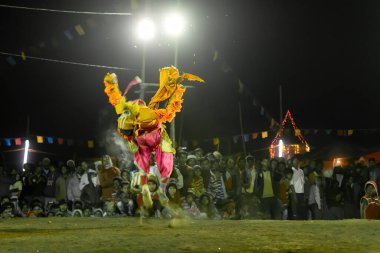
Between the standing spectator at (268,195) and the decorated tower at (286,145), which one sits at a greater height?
the decorated tower at (286,145)

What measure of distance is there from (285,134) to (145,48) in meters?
9.97

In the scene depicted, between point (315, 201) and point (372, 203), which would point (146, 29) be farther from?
point (372, 203)

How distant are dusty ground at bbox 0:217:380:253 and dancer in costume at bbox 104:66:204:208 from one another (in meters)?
0.97

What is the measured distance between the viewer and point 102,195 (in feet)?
40.3

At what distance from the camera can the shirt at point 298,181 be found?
11.4m

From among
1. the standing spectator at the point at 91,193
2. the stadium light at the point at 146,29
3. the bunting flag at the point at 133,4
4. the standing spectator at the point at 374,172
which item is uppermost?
the bunting flag at the point at 133,4

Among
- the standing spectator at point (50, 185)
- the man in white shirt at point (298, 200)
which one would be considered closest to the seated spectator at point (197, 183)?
→ the man in white shirt at point (298, 200)

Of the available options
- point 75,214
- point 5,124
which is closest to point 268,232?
point 75,214

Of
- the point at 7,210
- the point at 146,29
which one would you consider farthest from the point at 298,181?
the point at 146,29

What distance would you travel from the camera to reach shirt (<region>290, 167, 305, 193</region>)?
11.4 m

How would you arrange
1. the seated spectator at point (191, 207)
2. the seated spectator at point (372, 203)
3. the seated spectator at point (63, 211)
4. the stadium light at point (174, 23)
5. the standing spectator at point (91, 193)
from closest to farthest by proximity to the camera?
1. the seated spectator at point (372, 203)
2. the seated spectator at point (191, 207)
3. the seated spectator at point (63, 211)
4. the standing spectator at point (91, 193)
5. the stadium light at point (174, 23)

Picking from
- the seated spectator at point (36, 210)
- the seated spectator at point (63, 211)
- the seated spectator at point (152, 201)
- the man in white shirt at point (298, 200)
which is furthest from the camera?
the seated spectator at point (36, 210)

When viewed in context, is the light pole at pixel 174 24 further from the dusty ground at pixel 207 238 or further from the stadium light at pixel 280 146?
the stadium light at pixel 280 146

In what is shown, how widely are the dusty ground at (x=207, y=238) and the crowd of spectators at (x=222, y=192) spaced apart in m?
3.23
